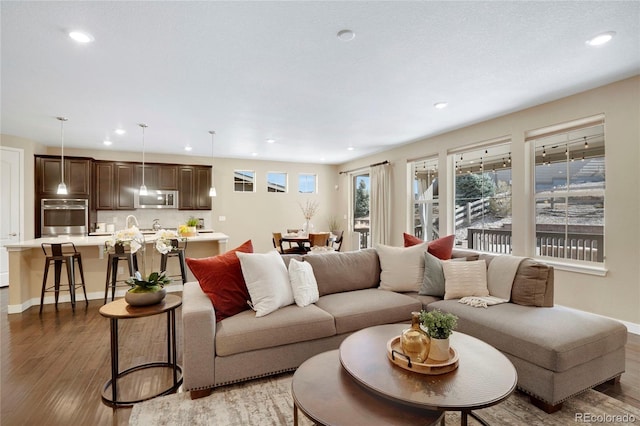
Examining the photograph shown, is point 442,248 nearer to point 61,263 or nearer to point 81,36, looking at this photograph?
point 81,36

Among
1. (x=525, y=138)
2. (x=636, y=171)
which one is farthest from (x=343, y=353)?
(x=525, y=138)

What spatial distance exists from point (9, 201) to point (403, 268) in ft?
22.7

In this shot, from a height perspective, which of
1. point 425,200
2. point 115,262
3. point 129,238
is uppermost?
point 425,200

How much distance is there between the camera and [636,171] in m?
3.34

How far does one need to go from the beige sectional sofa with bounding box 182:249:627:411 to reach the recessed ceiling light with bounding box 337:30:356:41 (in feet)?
7.22

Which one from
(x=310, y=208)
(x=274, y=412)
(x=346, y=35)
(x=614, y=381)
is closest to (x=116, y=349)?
(x=274, y=412)

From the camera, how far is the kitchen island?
420 cm

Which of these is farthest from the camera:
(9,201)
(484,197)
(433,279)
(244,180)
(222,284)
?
(244,180)

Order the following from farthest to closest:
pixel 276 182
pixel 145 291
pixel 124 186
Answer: pixel 276 182, pixel 124 186, pixel 145 291

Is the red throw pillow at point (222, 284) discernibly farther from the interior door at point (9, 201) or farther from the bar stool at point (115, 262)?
the interior door at point (9, 201)

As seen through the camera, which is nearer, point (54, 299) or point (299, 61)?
point (299, 61)

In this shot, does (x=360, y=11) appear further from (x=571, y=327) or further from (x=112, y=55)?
(x=571, y=327)

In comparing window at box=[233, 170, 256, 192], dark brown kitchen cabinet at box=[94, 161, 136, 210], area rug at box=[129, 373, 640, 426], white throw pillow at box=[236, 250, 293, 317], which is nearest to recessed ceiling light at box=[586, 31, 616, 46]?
area rug at box=[129, 373, 640, 426]

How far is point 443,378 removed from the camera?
1.62 meters
